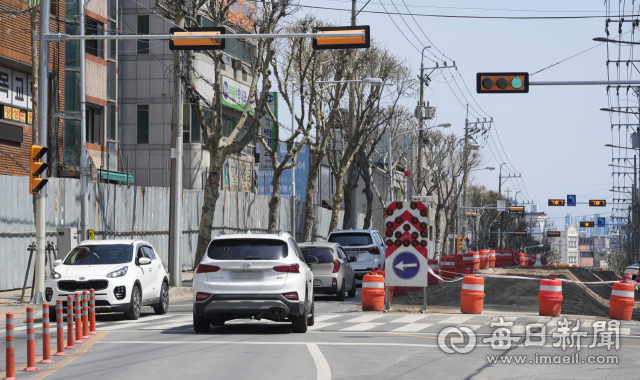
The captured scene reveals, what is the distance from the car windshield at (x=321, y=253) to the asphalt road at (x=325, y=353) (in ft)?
19.1

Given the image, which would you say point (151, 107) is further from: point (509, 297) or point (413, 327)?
point (413, 327)

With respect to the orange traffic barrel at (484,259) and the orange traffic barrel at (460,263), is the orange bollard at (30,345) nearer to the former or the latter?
the orange traffic barrel at (460,263)

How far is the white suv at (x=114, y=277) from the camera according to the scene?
54.4ft

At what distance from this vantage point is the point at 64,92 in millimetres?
34844

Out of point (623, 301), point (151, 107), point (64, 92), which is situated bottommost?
point (623, 301)

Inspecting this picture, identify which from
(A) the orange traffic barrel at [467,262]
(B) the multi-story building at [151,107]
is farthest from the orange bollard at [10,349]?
(B) the multi-story building at [151,107]

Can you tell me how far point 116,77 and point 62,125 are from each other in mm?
6258

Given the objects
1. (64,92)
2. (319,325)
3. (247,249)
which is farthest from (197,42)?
(64,92)

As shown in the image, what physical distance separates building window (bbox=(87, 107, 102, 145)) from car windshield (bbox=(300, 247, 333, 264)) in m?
18.7

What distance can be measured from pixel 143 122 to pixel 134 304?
27.6 meters

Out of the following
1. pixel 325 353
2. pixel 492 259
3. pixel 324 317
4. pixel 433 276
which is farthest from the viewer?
pixel 492 259

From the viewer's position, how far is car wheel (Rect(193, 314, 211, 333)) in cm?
1396

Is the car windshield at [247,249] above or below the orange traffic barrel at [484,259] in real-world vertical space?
above

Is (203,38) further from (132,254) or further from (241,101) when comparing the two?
(241,101)
